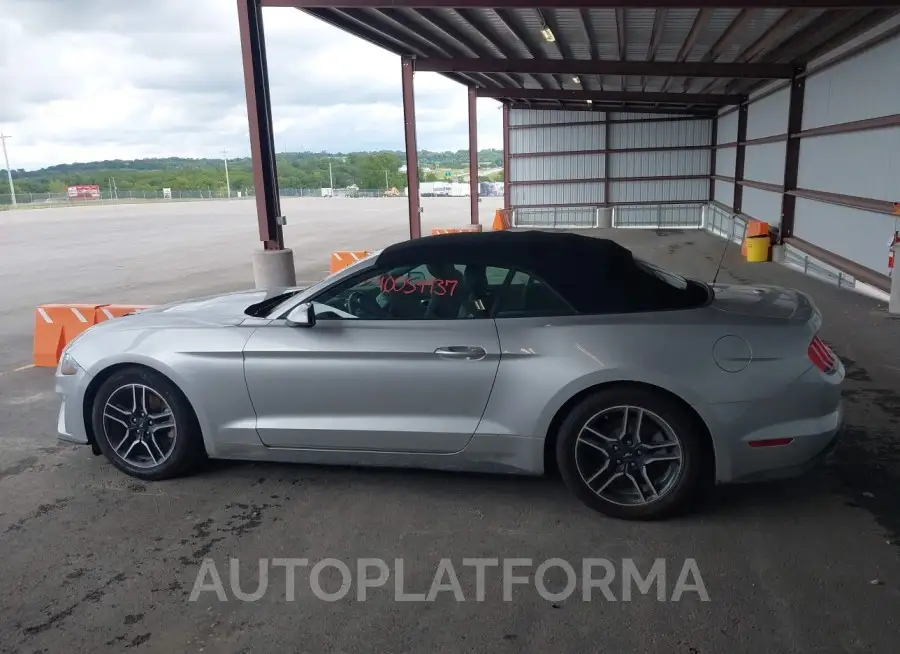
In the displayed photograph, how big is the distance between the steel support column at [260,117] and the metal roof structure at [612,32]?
509 mm

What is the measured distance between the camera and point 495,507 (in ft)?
13.1

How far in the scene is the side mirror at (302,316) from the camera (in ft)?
13.2

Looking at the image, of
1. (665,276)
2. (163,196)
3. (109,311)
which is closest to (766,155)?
(665,276)

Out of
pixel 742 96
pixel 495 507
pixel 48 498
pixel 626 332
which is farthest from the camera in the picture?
pixel 742 96

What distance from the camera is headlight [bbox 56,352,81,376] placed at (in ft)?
14.6

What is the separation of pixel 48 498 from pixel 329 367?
1971mm

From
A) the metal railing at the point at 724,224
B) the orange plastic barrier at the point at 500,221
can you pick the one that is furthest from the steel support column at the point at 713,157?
the orange plastic barrier at the point at 500,221

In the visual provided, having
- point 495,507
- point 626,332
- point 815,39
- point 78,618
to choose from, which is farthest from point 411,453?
point 815,39

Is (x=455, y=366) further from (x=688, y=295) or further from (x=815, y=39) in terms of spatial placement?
(x=815, y=39)

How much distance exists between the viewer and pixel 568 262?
3945 mm

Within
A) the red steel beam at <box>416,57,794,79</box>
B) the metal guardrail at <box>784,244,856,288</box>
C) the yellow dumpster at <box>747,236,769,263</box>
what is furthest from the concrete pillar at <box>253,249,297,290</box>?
the yellow dumpster at <box>747,236,769,263</box>

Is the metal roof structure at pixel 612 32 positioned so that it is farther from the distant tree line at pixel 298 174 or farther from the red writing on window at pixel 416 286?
the distant tree line at pixel 298 174

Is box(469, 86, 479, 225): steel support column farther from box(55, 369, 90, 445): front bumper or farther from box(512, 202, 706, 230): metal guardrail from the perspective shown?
box(55, 369, 90, 445): front bumper

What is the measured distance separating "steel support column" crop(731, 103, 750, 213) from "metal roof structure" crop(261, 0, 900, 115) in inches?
28.4
